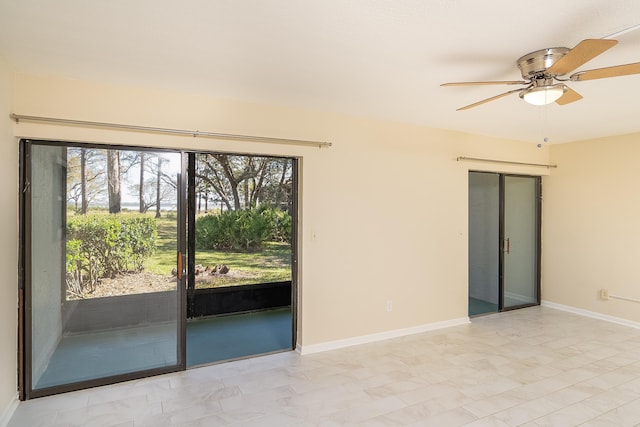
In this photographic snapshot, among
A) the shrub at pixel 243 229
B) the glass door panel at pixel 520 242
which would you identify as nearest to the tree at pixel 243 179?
the shrub at pixel 243 229

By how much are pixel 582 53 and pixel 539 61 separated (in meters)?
0.51

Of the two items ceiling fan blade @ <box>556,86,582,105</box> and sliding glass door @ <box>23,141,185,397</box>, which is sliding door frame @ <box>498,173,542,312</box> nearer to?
ceiling fan blade @ <box>556,86,582,105</box>

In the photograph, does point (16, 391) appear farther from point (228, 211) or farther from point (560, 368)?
point (560, 368)

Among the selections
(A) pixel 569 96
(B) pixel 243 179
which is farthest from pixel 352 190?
(A) pixel 569 96

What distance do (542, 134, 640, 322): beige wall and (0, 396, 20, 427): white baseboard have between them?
612 centimetres

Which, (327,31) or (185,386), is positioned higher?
(327,31)

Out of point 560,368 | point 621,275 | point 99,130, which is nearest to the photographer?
point 99,130

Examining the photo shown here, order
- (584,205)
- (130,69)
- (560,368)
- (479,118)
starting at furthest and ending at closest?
(584,205) → (479,118) → (560,368) → (130,69)

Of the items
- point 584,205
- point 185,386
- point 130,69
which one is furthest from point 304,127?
point 584,205

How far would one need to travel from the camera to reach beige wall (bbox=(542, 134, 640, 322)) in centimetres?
448

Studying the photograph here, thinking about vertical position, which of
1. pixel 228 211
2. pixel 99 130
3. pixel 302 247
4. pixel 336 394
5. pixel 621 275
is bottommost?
pixel 336 394

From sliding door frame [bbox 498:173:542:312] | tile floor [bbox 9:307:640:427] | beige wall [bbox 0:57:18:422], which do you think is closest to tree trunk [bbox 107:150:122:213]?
beige wall [bbox 0:57:18:422]

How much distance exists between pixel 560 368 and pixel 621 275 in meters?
2.22

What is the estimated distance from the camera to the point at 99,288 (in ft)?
9.52
